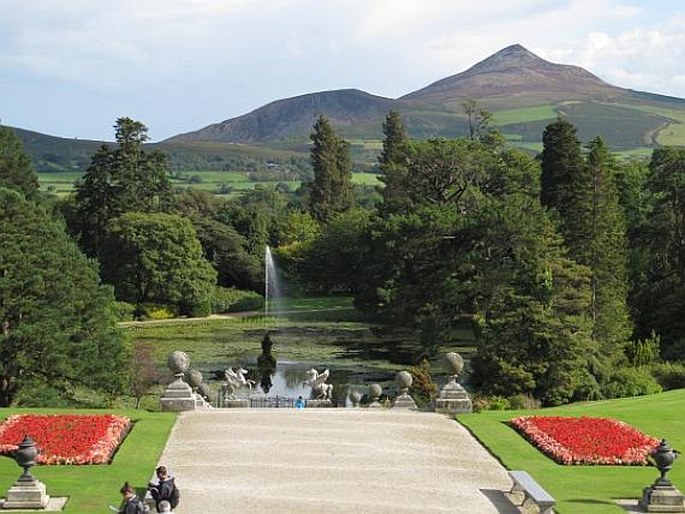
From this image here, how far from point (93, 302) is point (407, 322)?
29902 millimetres

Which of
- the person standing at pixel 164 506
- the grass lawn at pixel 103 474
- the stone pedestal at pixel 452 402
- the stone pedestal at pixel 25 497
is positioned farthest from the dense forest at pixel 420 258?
the person standing at pixel 164 506

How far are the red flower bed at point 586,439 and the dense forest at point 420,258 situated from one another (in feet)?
55.4

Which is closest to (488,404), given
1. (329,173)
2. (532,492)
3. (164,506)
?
(532,492)

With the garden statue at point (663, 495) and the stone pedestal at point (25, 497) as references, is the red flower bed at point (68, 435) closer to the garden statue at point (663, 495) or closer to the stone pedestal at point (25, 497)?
the stone pedestal at point (25, 497)

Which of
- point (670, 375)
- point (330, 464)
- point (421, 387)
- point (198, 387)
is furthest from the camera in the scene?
point (670, 375)

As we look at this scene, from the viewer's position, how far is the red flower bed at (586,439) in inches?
904

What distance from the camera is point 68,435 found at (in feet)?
76.0

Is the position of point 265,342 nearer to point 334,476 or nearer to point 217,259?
point 334,476

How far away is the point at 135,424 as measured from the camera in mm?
25219

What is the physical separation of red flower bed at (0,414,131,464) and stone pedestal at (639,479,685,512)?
10133 millimetres

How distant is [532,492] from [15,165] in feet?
189

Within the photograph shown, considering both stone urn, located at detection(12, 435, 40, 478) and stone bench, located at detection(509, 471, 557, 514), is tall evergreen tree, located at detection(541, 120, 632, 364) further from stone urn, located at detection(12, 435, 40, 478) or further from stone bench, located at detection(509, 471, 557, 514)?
stone urn, located at detection(12, 435, 40, 478)

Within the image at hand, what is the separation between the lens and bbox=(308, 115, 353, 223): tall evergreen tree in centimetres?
11519

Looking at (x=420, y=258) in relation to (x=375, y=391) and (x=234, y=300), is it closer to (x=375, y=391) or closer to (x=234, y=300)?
(x=375, y=391)
